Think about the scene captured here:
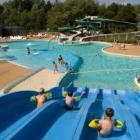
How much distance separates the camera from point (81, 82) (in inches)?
637

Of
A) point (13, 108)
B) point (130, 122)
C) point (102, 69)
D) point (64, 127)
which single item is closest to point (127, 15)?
point (102, 69)

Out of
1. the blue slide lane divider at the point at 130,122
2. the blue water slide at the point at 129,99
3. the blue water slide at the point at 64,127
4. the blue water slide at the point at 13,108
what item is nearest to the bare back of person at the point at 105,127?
the blue slide lane divider at the point at 130,122

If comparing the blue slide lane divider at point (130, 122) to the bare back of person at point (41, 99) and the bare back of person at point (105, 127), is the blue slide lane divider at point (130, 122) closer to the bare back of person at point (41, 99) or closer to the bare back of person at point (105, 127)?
the bare back of person at point (105, 127)

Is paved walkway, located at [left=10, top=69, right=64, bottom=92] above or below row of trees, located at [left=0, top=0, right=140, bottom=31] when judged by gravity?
below

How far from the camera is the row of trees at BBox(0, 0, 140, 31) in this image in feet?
175

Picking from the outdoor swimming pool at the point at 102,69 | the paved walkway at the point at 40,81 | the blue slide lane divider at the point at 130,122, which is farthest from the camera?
the outdoor swimming pool at the point at 102,69

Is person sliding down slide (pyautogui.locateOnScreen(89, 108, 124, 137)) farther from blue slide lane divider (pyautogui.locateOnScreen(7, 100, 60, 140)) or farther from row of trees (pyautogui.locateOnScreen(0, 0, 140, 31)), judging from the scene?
row of trees (pyautogui.locateOnScreen(0, 0, 140, 31))

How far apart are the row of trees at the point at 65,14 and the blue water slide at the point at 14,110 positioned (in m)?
44.6

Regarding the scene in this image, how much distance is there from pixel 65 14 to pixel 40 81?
129 feet

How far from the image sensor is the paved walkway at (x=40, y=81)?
43.2ft

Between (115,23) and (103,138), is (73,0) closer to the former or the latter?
(115,23)

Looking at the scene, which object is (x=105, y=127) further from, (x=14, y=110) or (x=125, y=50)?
(x=125, y=50)

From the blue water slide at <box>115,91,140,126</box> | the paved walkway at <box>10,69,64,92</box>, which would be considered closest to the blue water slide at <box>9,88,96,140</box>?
the blue water slide at <box>115,91,140,126</box>

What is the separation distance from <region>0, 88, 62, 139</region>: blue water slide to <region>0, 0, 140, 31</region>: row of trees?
44593 mm
